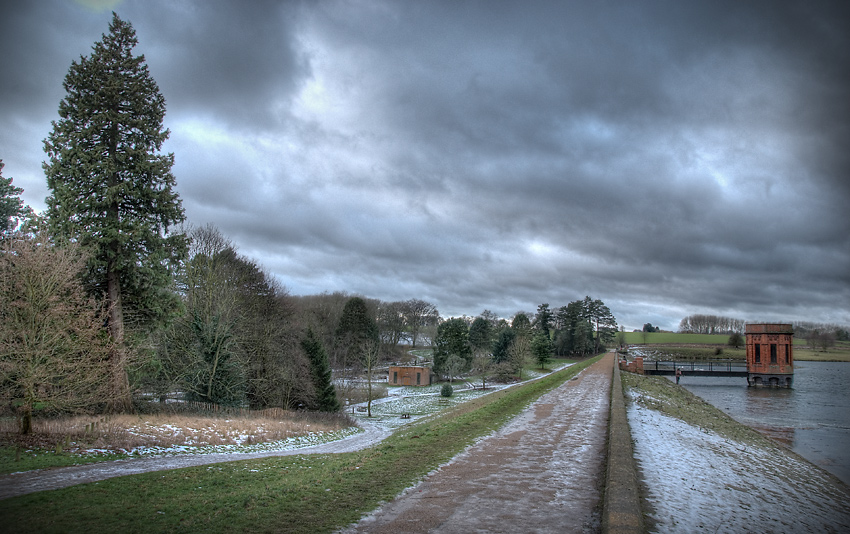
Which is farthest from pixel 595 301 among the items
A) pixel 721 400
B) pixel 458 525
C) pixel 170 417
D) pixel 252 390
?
pixel 458 525

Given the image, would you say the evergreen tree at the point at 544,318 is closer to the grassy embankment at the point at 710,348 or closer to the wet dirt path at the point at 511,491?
the grassy embankment at the point at 710,348

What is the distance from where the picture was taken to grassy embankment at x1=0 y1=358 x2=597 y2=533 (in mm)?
5902

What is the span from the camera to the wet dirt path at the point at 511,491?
19.0 feet

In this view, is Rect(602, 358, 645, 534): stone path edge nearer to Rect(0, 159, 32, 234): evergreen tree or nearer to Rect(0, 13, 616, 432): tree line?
Rect(0, 13, 616, 432): tree line

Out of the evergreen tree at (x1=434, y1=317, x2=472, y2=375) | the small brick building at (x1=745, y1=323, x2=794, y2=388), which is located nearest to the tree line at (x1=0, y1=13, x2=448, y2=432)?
the evergreen tree at (x1=434, y1=317, x2=472, y2=375)

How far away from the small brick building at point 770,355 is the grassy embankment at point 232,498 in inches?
2243

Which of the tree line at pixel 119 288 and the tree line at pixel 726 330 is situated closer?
the tree line at pixel 119 288

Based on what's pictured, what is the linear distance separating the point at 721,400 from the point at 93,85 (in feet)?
160

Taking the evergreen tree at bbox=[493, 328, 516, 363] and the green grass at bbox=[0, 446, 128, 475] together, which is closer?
the green grass at bbox=[0, 446, 128, 475]

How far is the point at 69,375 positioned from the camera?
12.3 meters

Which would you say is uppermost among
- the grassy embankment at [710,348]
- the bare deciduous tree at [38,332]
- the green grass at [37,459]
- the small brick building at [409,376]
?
the bare deciduous tree at [38,332]

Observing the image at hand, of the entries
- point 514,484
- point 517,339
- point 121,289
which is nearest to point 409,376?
point 517,339

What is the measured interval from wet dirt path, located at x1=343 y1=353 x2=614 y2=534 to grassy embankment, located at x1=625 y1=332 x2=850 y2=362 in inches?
4161

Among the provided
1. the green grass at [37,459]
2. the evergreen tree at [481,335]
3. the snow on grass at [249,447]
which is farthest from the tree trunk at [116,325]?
the evergreen tree at [481,335]
